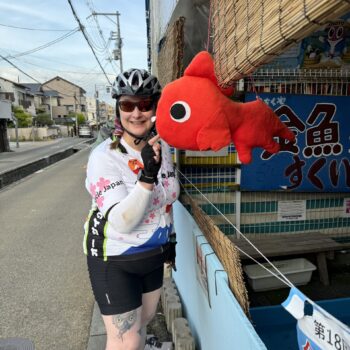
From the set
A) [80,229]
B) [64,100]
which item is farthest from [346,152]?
[64,100]

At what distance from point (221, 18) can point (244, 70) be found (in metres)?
0.47

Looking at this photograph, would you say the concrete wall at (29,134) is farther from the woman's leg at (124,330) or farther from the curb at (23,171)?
the woman's leg at (124,330)

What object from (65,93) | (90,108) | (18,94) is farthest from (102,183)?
(90,108)

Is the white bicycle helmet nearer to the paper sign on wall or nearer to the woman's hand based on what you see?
the woman's hand

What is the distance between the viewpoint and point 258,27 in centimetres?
117

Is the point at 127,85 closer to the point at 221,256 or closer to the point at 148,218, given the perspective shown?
the point at 148,218

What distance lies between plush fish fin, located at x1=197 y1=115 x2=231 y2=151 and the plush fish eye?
85 mm

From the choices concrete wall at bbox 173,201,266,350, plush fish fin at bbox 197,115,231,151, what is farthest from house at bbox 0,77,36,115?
plush fish fin at bbox 197,115,231,151

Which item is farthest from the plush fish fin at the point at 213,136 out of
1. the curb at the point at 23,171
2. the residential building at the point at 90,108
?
the residential building at the point at 90,108

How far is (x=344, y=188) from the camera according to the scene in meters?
4.61

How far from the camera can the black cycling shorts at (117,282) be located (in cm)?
202

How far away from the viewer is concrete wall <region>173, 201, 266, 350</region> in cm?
158

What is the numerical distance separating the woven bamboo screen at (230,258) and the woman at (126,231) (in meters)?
0.30

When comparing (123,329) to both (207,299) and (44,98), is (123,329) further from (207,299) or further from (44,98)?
(44,98)
